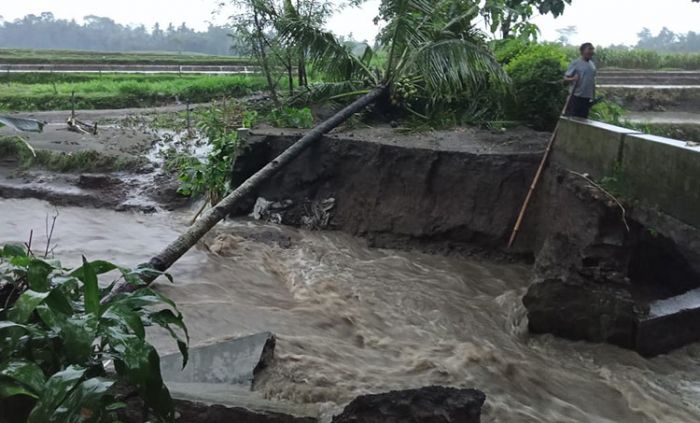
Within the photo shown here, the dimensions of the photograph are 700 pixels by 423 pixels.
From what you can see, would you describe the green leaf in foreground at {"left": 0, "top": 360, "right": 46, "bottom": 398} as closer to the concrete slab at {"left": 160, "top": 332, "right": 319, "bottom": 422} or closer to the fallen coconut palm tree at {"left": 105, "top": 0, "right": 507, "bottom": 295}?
the concrete slab at {"left": 160, "top": 332, "right": 319, "bottom": 422}

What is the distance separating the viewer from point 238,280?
7465 mm

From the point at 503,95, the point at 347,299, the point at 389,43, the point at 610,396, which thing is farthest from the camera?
the point at 389,43

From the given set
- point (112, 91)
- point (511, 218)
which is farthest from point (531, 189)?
point (112, 91)

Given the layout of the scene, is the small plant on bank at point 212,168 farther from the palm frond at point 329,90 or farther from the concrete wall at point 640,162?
the concrete wall at point 640,162

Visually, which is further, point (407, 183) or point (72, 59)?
point (72, 59)

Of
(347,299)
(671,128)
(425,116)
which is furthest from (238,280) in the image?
(671,128)

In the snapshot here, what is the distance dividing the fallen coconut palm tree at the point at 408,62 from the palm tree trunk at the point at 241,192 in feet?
0.05

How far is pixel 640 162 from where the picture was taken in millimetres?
6582

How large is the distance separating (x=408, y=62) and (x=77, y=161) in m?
6.33

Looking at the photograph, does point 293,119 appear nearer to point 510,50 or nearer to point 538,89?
point 538,89

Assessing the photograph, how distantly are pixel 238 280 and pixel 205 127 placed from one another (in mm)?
6959

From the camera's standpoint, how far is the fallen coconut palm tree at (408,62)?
1022 cm

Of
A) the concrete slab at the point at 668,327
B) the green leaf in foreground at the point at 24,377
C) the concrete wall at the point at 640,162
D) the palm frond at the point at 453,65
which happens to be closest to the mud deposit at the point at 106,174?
the palm frond at the point at 453,65

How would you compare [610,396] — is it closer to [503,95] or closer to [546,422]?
[546,422]
